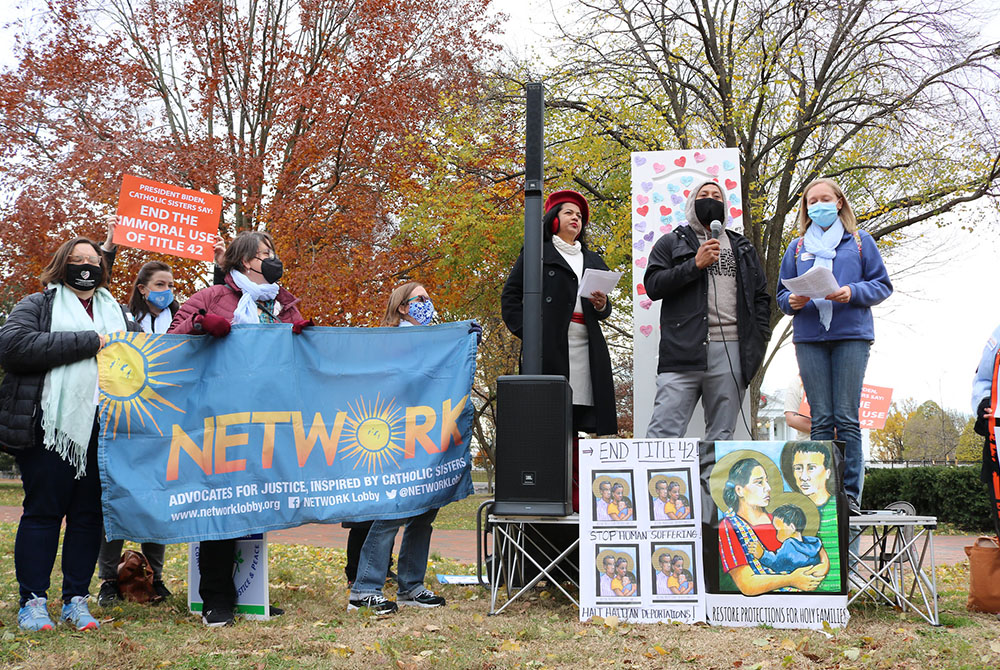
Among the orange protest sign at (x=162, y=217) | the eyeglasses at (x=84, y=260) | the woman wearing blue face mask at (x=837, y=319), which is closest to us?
the eyeglasses at (x=84, y=260)

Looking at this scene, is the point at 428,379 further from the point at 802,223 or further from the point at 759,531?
the point at 802,223

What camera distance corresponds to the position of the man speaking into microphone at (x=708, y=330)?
15.8 ft

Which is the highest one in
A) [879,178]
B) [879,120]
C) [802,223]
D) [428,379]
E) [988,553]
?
[879,120]

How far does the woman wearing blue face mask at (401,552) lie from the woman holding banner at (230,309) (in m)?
0.65

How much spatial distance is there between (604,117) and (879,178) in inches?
201

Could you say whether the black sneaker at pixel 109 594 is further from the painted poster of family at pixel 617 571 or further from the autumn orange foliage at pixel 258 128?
the autumn orange foliage at pixel 258 128

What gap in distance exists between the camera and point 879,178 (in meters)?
15.3

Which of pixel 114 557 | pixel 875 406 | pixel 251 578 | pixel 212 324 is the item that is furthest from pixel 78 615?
pixel 875 406

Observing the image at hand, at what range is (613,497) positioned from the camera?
4.44 metres

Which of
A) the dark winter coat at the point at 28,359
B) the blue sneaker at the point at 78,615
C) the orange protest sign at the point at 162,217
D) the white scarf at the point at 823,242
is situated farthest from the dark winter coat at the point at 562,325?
the orange protest sign at the point at 162,217

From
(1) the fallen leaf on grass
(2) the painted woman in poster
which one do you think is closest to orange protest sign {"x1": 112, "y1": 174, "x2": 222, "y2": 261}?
(1) the fallen leaf on grass

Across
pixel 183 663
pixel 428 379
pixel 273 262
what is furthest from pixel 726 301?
pixel 183 663

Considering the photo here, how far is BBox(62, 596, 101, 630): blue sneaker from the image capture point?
409cm

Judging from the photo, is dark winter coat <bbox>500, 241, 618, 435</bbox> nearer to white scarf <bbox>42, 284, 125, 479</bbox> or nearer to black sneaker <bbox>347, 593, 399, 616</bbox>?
black sneaker <bbox>347, 593, 399, 616</bbox>
